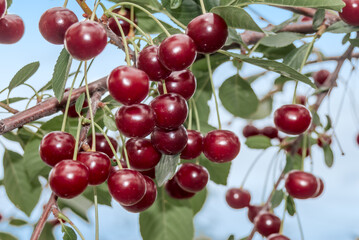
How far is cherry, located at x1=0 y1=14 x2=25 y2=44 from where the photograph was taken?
952 millimetres

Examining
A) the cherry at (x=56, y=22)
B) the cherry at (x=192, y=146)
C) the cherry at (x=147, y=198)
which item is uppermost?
the cherry at (x=56, y=22)

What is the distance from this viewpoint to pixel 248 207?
1479 millimetres

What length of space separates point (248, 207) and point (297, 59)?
58cm

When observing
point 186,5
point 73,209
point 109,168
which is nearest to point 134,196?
point 109,168

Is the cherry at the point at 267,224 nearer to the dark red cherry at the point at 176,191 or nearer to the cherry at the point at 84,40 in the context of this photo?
the dark red cherry at the point at 176,191

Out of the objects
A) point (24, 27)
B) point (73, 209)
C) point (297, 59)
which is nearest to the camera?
point (24, 27)

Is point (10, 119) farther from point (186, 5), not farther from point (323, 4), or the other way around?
point (323, 4)

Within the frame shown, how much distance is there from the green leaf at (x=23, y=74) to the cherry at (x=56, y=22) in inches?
9.0

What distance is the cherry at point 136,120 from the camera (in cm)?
68

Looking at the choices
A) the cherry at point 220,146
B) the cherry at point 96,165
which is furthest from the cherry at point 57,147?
the cherry at point 220,146

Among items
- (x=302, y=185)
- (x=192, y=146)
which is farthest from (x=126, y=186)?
(x=302, y=185)

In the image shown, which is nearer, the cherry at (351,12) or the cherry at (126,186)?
the cherry at (126,186)

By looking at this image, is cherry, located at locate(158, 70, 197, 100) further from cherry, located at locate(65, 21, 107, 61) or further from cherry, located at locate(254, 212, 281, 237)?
cherry, located at locate(254, 212, 281, 237)

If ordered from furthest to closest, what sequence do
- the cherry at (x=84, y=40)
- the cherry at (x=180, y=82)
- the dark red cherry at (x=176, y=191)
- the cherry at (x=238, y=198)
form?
1. the cherry at (x=238, y=198)
2. the dark red cherry at (x=176, y=191)
3. the cherry at (x=180, y=82)
4. the cherry at (x=84, y=40)
